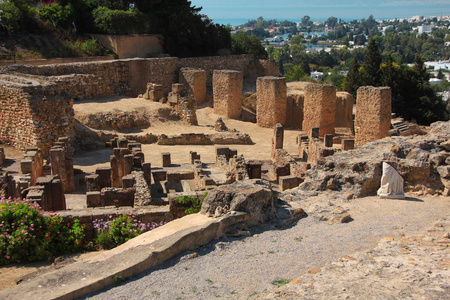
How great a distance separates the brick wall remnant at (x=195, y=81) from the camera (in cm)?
3131

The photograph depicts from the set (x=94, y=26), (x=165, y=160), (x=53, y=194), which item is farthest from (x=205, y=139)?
(x=94, y=26)

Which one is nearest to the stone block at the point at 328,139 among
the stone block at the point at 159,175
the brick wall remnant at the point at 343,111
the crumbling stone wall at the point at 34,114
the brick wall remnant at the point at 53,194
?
the stone block at the point at 159,175

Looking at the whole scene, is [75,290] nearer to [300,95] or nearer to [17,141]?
[17,141]

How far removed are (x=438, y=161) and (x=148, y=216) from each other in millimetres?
6088

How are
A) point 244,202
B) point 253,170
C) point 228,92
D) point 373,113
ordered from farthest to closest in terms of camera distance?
point 228,92 < point 373,113 < point 253,170 < point 244,202

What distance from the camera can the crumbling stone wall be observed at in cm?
1866

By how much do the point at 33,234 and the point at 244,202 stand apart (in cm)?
402

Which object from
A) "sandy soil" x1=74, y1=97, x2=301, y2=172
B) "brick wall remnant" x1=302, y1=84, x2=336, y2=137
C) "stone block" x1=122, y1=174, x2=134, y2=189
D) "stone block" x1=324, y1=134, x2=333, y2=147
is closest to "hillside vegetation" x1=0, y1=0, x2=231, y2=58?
"sandy soil" x1=74, y1=97, x2=301, y2=172

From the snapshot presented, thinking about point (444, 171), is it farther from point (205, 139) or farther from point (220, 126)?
point (220, 126)

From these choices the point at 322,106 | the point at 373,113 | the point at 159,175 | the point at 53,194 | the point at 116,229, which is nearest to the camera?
the point at 116,229

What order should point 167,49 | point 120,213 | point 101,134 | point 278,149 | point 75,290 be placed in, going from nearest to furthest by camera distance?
point 75,290 < point 120,213 < point 278,149 < point 101,134 < point 167,49

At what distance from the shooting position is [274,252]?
7336 millimetres

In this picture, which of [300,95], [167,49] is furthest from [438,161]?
[167,49]

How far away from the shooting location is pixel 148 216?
998cm
